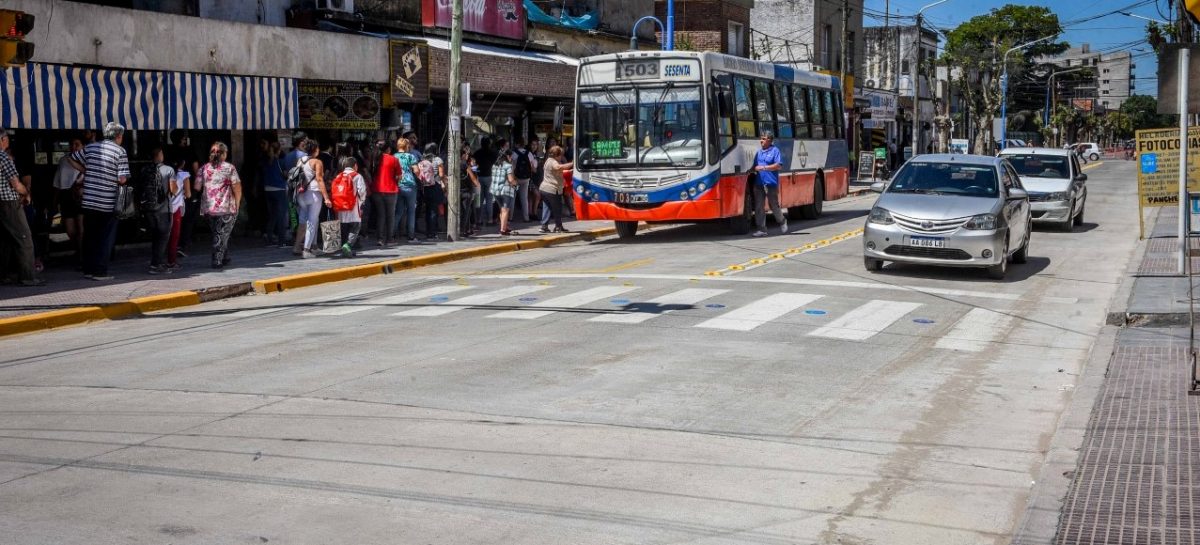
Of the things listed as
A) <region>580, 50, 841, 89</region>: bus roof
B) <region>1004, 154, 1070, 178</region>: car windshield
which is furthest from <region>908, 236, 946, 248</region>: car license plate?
<region>1004, 154, 1070, 178</region>: car windshield

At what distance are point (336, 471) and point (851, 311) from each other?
303 inches

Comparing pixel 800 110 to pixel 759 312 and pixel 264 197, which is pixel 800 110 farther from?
pixel 759 312

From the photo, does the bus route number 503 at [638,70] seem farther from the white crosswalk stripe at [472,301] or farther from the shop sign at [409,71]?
the white crosswalk stripe at [472,301]

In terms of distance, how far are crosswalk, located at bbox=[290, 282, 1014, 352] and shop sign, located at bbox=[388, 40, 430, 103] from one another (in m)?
8.59

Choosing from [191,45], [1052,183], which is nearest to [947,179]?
[1052,183]

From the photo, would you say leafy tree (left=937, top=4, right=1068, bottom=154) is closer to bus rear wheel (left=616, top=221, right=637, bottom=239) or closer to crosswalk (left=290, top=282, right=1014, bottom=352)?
bus rear wheel (left=616, top=221, right=637, bottom=239)

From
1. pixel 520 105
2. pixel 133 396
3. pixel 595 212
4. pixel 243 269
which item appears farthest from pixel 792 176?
pixel 133 396

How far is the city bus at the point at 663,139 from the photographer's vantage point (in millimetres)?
21703

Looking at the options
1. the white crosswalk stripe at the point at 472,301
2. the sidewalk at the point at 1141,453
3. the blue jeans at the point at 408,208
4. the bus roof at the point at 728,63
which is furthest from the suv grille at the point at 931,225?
the blue jeans at the point at 408,208

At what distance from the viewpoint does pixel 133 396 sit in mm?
8852

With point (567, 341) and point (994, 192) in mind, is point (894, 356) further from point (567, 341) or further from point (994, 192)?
point (994, 192)

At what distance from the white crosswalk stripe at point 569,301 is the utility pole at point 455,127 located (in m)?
6.97

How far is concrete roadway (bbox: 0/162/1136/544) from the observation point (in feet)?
19.7

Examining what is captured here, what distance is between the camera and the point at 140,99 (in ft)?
58.5
